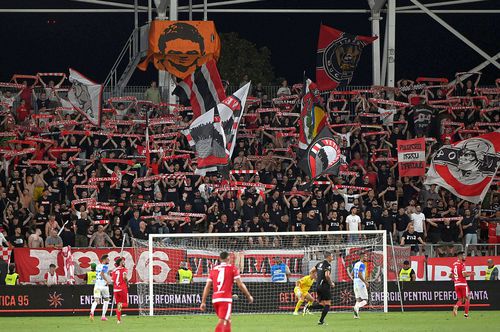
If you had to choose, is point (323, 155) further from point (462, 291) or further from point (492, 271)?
point (462, 291)

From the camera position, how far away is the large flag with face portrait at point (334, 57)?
44.5m

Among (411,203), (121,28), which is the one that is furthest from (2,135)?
(121,28)

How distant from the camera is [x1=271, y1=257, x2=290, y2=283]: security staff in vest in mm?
35906

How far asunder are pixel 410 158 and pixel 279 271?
660 cm

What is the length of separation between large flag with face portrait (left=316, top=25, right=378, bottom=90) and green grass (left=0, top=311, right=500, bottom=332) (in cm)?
1257

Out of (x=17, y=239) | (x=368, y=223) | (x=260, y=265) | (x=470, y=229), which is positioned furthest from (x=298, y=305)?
(x=17, y=239)

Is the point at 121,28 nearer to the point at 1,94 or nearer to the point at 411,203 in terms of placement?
the point at 1,94

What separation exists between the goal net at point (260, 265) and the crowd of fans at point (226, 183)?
62 centimetres

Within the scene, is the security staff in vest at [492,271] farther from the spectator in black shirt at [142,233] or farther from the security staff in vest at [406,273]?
the spectator in black shirt at [142,233]

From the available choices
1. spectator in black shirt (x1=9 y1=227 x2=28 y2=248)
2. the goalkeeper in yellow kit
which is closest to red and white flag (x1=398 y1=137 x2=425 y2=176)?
the goalkeeper in yellow kit

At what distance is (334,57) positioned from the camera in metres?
44.6

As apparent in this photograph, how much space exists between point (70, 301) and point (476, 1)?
2504cm

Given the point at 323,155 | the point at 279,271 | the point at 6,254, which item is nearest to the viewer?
the point at 6,254

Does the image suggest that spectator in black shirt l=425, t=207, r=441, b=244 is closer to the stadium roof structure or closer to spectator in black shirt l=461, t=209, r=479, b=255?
spectator in black shirt l=461, t=209, r=479, b=255
